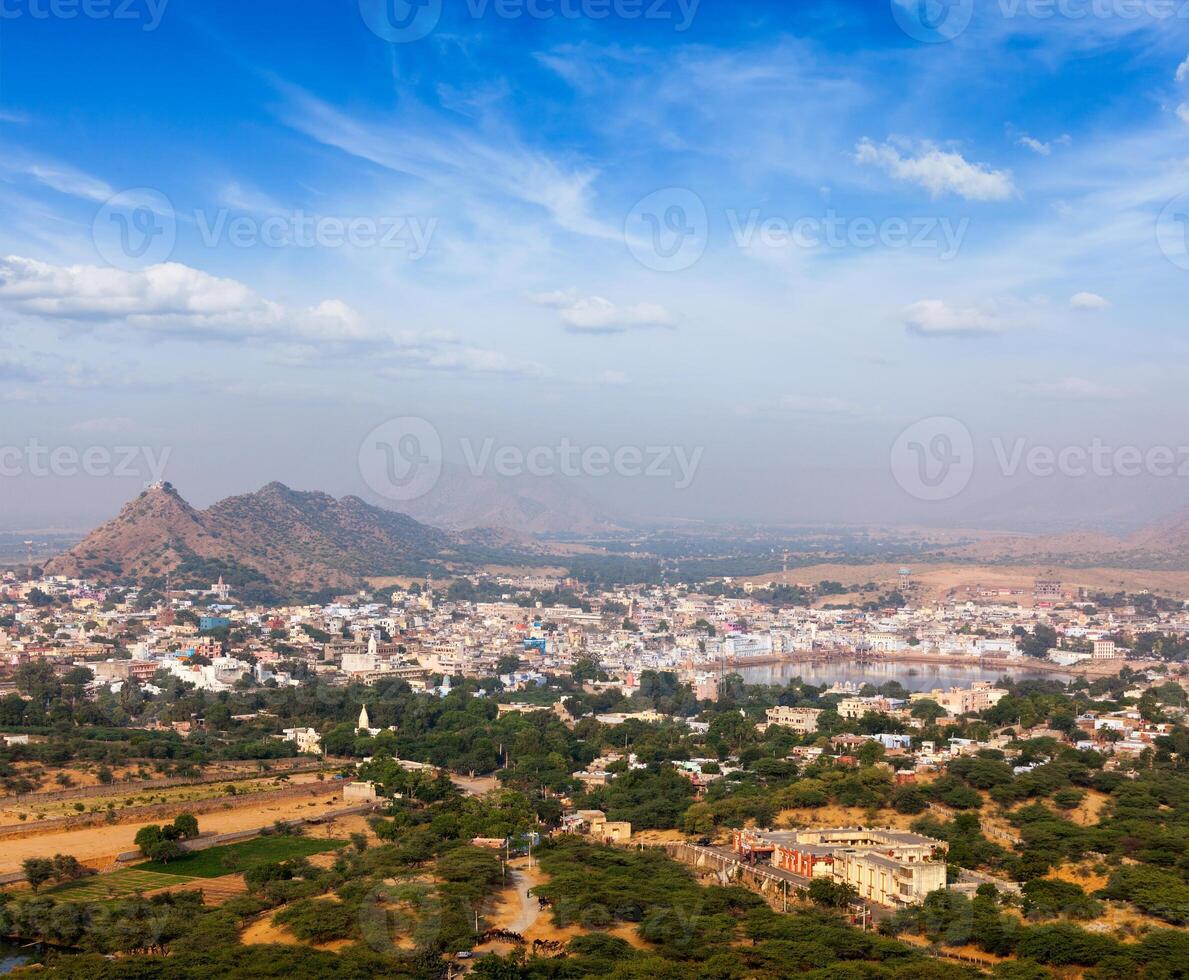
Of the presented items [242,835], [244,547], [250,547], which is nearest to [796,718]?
[242,835]

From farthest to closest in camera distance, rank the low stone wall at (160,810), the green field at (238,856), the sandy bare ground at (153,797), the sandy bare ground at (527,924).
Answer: the sandy bare ground at (153,797) < the low stone wall at (160,810) < the green field at (238,856) < the sandy bare ground at (527,924)

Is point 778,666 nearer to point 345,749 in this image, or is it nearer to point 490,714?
point 490,714

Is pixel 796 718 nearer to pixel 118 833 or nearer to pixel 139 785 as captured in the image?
pixel 139 785

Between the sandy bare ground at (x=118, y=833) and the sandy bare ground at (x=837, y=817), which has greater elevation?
the sandy bare ground at (x=837, y=817)

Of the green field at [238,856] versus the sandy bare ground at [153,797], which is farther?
the sandy bare ground at [153,797]

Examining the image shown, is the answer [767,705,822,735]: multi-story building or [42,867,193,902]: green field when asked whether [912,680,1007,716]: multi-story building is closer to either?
[767,705,822,735]: multi-story building

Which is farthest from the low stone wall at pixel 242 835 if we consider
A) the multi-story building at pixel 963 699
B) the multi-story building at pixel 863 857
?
the multi-story building at pixel 963 699

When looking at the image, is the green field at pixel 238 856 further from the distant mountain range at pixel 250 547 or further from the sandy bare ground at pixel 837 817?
the distant mountain range at pixel 250 547

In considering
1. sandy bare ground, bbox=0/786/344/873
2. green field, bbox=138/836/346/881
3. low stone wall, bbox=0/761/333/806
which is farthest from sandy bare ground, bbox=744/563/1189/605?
green field, bbox=138/836/346/881
